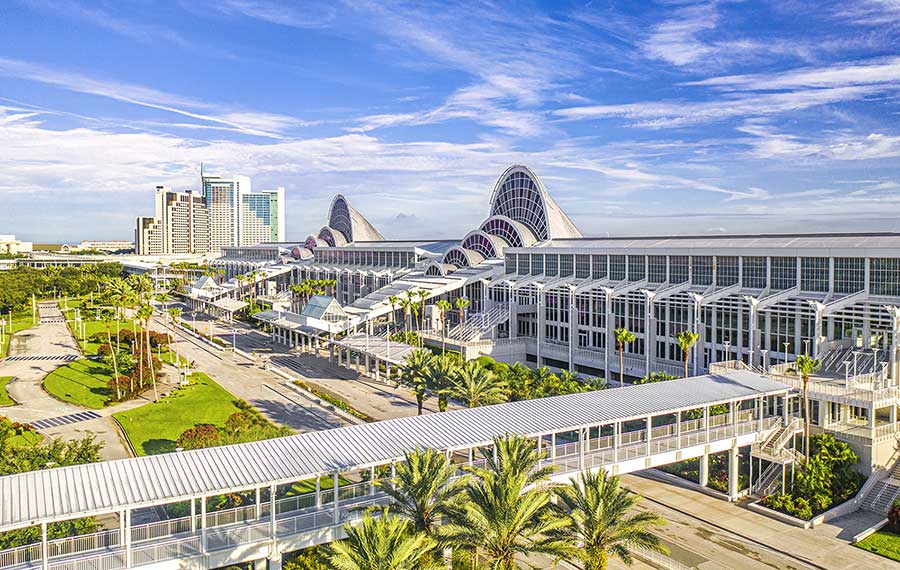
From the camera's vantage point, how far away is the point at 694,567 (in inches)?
1144

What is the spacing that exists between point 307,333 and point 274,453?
5629cm

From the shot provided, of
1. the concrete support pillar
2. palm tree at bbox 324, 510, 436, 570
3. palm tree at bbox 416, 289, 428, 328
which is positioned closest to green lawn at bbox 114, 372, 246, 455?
palm tree at bbox 416, 289, 428, 328

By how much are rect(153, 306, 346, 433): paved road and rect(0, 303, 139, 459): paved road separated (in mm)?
9797

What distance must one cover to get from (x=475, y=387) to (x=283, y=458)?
18.8 m

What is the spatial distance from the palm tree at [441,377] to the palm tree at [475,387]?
0.45 metres

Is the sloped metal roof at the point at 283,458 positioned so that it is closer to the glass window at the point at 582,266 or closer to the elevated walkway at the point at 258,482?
the elevated walkway at the point at 258,482

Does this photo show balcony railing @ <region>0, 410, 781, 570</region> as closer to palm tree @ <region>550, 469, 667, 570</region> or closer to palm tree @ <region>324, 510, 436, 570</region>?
palm tree @ <region>324, 510, 436, 570</region>

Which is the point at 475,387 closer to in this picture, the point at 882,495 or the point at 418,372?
the point at 418,372

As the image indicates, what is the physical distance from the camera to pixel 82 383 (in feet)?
210

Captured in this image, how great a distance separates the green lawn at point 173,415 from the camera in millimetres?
45500

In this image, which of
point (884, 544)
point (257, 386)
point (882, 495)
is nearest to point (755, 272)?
point (882, 495)

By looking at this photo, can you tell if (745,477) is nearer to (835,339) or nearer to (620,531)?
(835,339)

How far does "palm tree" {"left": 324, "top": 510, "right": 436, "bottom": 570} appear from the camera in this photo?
64.1 feet

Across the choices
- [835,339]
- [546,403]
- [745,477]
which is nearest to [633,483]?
[745,477]
